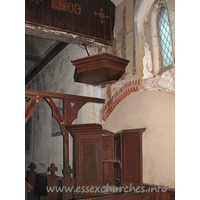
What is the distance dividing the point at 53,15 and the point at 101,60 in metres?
1.97

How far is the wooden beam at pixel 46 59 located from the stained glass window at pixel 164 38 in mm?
4392

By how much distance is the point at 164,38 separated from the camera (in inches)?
213

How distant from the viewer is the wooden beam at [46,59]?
9483mm

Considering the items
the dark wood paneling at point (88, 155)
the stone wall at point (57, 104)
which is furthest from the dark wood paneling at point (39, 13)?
the dark wood paneling at point (88, 155)

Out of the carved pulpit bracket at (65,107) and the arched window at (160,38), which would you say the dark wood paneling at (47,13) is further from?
the arched window at (160,38)

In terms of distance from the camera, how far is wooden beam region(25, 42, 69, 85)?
31.1 feet

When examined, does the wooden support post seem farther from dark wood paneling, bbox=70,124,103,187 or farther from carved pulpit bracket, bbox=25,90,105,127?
dark wood paneling, bbox=70,124,103,187

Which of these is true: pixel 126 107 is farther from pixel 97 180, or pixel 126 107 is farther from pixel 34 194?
pixel 34 194

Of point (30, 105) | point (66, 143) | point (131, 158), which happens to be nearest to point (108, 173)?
point (131, 158)

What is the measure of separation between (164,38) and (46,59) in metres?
6.44

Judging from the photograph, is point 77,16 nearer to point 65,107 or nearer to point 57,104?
point 65,107

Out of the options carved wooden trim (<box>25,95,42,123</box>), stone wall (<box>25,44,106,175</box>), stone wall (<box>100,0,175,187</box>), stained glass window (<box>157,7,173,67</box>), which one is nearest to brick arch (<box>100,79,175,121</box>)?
stone wall (<box>100,0,175,187</box>)
